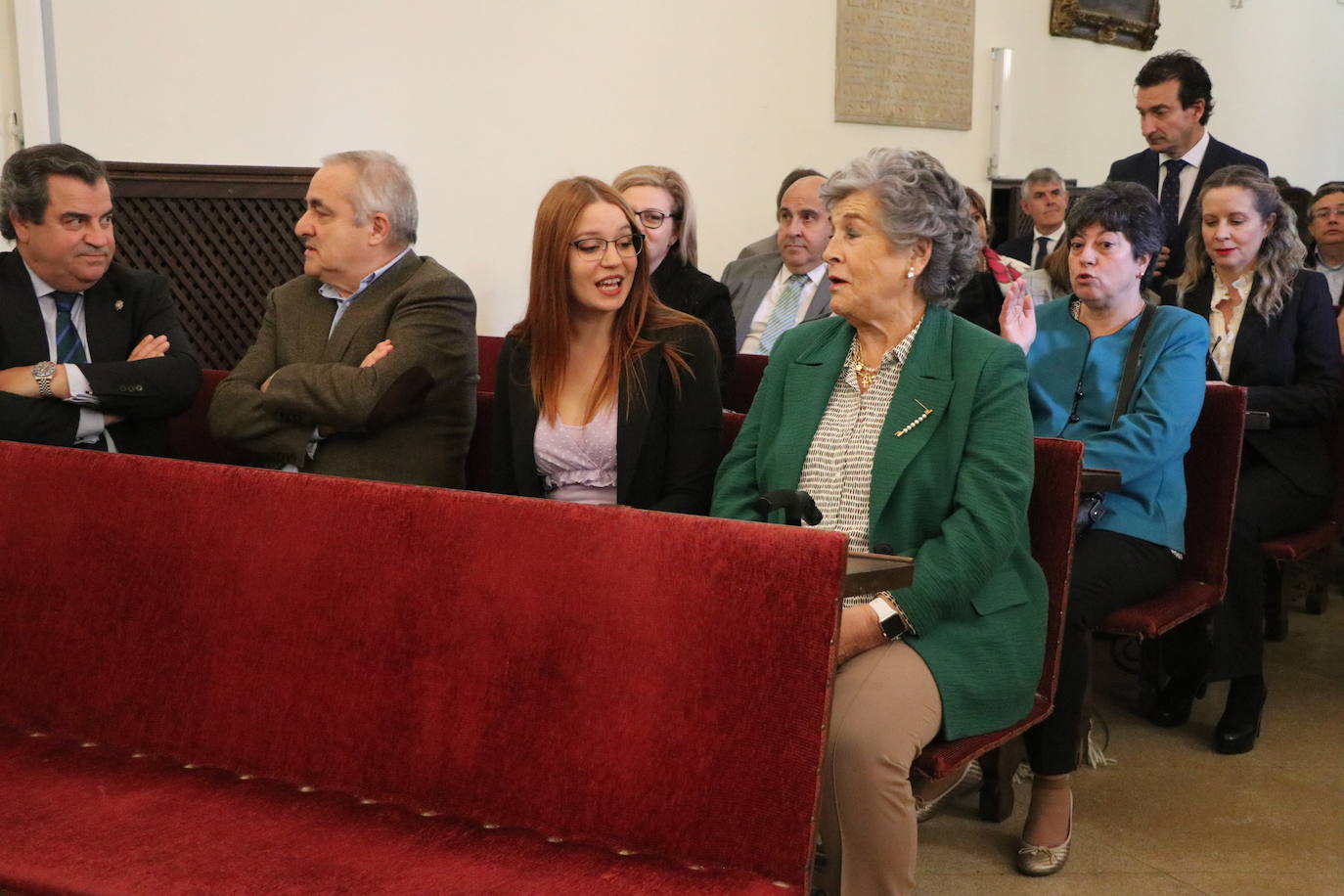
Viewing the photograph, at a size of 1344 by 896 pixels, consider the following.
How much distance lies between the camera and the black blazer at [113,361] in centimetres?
286

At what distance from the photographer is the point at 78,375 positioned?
285 centimetres

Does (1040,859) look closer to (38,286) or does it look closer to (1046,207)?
(38,286)

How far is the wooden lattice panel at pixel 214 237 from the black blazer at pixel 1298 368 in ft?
11.1

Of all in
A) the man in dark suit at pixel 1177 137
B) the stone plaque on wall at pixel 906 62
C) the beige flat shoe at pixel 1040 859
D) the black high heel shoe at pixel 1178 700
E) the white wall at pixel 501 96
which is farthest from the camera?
the stone plaque on wall at pixel 906 62

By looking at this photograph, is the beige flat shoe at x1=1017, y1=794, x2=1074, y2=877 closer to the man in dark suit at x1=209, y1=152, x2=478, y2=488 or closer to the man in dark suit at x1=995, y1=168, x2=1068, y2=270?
the man in dark suit at x1=209, y1=152, x2=478, y2=488

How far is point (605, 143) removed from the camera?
623 cm

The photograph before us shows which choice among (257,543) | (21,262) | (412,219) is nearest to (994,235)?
(412,219)

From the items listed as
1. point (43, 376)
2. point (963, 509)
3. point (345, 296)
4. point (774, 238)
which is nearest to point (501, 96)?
point (774, 238)

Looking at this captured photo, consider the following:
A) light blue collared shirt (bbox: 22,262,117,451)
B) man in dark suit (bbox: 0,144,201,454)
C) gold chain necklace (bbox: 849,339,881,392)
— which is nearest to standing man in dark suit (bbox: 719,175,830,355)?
gold chain necklace (bbox: 849,339,881,392)

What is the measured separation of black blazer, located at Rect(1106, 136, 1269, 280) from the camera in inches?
187

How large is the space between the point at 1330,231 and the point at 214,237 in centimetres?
445

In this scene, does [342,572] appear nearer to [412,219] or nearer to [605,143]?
[412,219]

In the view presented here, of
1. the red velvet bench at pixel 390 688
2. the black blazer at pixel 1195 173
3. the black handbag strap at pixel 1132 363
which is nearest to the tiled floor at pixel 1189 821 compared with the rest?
the black handbag strap at pixel 1132 363

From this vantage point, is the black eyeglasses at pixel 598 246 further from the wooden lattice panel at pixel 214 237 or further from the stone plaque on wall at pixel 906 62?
the stone plaque on wall at pixel 906 62
